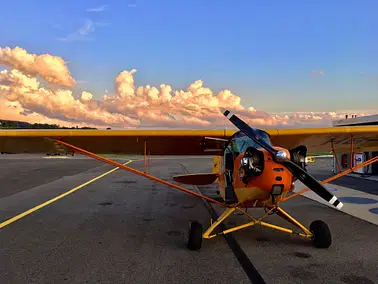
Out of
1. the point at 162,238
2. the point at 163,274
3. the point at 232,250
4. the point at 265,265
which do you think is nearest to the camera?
the point at 163,274

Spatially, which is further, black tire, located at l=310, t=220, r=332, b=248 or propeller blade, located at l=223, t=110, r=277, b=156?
black tire, located at l=310, t=220, r=332, b=248

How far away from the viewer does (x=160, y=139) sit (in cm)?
770

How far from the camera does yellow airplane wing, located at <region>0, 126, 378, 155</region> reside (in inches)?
279

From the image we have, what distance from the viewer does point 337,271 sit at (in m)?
4.62

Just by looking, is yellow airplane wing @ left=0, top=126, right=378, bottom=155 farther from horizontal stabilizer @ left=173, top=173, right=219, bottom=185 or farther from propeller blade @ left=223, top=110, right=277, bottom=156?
propeller blade @ left=223, top=110, right=277, bottom=156

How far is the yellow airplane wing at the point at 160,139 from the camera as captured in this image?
710 centimetres

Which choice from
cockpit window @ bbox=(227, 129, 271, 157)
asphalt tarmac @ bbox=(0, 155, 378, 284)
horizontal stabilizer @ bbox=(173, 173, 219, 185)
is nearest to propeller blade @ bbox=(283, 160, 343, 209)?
cockpit window @ bbox=(227, 129, 271, 157)

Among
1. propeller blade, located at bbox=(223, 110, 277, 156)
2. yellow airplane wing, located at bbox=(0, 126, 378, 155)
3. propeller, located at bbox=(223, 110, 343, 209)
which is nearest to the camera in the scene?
propeller, located at bbox=(223, 110, 343, 209)

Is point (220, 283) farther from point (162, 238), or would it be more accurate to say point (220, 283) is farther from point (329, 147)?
point (329, 147)

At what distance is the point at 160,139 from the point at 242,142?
A: 93.3 inches

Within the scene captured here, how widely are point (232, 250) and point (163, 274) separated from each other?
151 centimetres

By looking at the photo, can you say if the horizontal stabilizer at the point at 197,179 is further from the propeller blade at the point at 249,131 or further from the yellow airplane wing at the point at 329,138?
the propeller blade at the point at 249,131

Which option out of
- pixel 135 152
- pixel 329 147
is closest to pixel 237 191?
pixel 135 152

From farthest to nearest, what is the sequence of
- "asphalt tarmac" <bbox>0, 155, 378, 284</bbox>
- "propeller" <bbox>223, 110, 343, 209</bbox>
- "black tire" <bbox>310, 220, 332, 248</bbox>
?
"black tire" <bbox>310, 220, 332, 248</bbox> → "propeller" <bbox>223, 110, 343, 209</bbox> → "asphalt tarmac" <bbox>0, 155, 378, 284</bbox>
